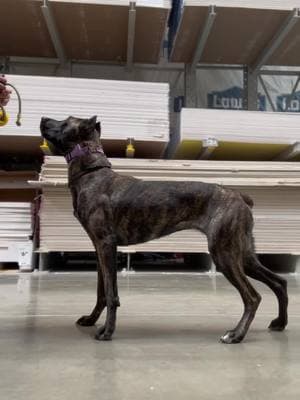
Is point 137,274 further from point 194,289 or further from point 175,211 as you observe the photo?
point 175,211

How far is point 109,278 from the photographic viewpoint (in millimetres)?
2193

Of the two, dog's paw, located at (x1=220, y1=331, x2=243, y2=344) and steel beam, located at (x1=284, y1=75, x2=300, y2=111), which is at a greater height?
steel beam, located at (x1=284, y1=75, x2=300, y2=111)

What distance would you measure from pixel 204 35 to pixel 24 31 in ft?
7.90

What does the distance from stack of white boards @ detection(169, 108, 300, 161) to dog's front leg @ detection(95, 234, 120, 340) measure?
3097 mm

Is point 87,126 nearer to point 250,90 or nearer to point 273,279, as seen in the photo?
point 273,279

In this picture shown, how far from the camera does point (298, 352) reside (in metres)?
1.96

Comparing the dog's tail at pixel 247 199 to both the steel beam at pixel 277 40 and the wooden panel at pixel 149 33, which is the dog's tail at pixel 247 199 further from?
the steel beam at pixel 277 40

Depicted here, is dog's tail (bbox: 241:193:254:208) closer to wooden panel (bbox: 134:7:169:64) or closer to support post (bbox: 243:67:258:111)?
wooden panel (bbox: 134:7:169:64)

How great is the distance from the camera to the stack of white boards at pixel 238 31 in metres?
5.25

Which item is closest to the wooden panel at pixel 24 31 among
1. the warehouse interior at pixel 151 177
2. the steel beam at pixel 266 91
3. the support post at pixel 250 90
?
the warehouse interior at pixel 151 177

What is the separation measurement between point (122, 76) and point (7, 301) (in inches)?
181

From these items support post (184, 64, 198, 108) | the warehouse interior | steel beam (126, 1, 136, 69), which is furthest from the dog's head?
support post (184, 64, 198, 108)

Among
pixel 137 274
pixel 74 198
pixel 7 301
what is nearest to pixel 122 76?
pixel 137 274

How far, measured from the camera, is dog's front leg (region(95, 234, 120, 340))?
2161mm
